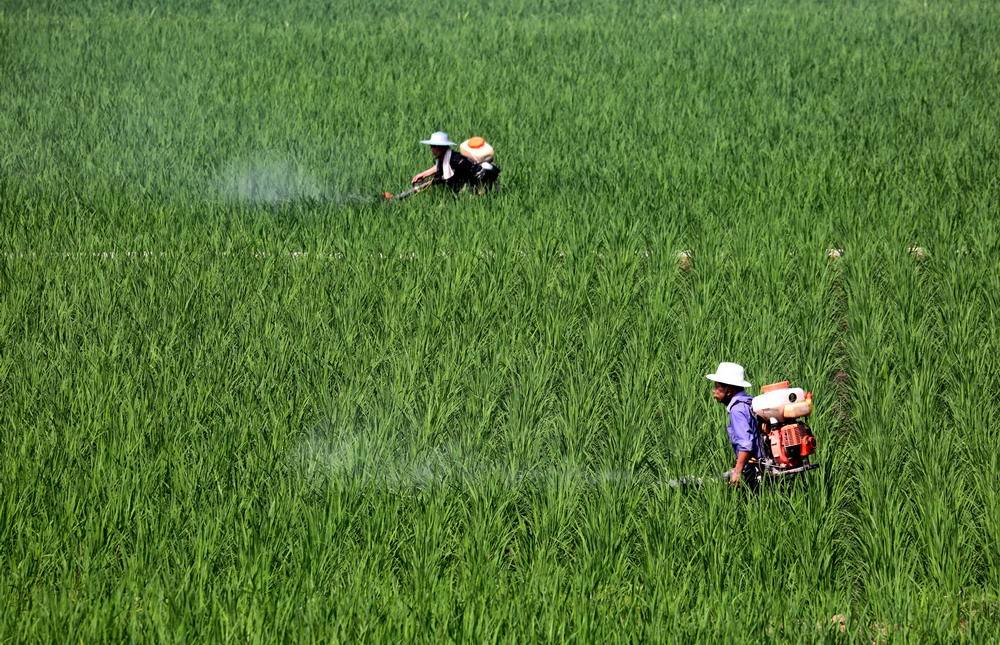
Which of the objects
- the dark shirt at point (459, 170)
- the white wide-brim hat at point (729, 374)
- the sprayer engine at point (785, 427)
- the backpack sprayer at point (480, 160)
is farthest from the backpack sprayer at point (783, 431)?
the dark shirt at point (459, 170)

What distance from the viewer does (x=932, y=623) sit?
10.8ft

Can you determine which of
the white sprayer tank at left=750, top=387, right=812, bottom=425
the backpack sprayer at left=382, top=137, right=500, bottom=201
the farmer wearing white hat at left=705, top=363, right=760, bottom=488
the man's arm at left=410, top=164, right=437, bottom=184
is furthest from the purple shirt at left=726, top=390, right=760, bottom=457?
the man's arm at left=410, top=164, right=437, bottom=184

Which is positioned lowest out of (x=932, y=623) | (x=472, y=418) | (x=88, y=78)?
(x=88, y=78)

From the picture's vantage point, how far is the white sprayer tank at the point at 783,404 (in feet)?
13.0

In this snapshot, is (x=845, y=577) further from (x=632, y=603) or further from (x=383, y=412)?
(x=383, y=412)

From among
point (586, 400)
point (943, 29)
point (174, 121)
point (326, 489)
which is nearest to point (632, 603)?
point (326, 489)

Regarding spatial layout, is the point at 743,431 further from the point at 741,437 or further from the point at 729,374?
the point at 729,374

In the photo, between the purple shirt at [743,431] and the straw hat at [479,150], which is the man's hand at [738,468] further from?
the straw hat at [479,150]

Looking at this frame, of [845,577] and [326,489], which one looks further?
[326,489]

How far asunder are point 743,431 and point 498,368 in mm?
1502

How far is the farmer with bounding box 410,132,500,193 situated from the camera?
859 centimetres

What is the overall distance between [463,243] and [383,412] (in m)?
2.71

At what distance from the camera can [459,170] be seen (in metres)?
8.76

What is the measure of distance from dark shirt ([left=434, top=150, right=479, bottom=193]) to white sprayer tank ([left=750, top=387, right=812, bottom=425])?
4899 millimetres
